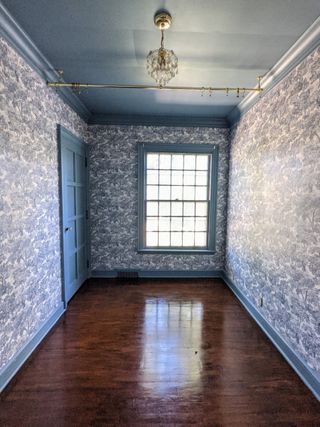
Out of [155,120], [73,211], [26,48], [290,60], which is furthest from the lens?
[155,120]

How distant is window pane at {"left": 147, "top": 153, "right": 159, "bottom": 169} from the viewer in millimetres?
3933

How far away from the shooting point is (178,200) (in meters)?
4.02

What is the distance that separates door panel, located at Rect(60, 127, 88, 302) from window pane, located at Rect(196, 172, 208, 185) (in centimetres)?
194

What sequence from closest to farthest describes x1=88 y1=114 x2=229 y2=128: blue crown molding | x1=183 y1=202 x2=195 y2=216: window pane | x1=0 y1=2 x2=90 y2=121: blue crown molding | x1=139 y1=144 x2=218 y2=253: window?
x1=0 y1=2 x2=90 y2=121: blue crown molding
x1=88 y1=114 x2=229 y2=128: blue crown molding
x1=139 y1=144 x2=218 y2=253: window
x1=183 y1=202 x2=195 y2=216: window pane

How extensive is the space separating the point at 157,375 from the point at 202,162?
3188 millimetres

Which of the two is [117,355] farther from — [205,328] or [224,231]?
[224,231]

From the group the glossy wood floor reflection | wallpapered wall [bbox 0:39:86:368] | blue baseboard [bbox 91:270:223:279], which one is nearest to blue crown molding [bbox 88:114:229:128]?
wallpapered wall [bbox 0:39:86:368]

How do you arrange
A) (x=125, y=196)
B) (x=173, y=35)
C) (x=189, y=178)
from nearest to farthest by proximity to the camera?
(x=173, y=35) → (x=125, y=196) → (x=189, y=178)

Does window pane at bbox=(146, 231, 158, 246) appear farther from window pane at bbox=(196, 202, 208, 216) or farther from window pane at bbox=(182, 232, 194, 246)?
window pane at bbox=(196, 202, 208, 216)

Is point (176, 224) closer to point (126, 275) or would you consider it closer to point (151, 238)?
point (151, 238)

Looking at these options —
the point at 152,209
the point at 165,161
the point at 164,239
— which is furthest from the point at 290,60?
the point at 164,239

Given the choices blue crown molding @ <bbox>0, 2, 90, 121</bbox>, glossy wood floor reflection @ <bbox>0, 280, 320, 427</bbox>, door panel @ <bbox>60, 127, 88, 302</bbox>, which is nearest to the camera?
glossy wood floor reflection @ <bbox>0, 280, 320, 427</bbox>

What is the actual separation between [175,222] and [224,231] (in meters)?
0.89

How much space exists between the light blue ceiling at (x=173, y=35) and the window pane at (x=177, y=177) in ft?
5.14
